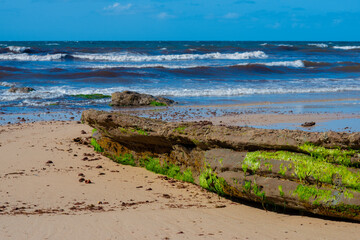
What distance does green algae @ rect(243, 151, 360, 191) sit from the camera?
3.74m

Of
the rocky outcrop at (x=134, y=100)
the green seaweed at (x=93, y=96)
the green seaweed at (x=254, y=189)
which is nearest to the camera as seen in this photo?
the green seaweed at (x=254, y=189)

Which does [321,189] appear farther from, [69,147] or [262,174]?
[69,147]

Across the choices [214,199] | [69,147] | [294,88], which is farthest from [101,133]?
[294,88]

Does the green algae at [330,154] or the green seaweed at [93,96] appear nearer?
the green algae at [330,154]

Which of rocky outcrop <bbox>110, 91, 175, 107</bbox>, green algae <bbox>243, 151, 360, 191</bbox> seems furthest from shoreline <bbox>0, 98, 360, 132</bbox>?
green algae <bbox>243, 151, 360, 191</bbox>

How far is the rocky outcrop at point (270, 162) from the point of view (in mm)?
3781

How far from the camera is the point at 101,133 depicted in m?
6.10

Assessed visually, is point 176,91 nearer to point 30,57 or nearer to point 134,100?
point 134,100

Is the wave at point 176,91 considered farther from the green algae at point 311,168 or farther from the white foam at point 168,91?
the green algae at point 311,168

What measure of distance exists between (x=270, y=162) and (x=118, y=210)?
1569 mm

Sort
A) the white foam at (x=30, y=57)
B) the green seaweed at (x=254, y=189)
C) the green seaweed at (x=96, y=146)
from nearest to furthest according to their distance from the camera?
the green seaweed at (x=254, y=189)
the green seaweed at (x=96, y=146)
the white foam at (x=30, y=57)

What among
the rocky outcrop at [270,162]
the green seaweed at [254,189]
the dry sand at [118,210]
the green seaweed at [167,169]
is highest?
the rocky outcrop at [270,162]

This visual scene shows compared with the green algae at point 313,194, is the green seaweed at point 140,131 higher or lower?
higher

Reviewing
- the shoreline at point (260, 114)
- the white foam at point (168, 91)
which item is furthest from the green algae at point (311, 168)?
the white foam at point (168, 91)
